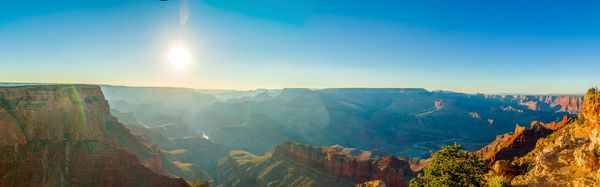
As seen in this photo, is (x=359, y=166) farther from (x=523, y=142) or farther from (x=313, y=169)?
(x=523, y=142)

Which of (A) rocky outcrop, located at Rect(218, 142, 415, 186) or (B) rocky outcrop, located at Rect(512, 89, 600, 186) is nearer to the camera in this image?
(B) rocky outcrop, located at Rect(512, 89, 600, 186)

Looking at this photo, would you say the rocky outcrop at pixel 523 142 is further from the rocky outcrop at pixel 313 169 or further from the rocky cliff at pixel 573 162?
the rocky cliff at pixel 573 162

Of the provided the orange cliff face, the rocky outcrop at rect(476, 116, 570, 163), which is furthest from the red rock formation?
the orange cliff face

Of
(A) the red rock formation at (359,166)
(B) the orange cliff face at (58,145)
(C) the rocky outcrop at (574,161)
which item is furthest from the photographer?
(A) the red rock formation at (359,166)

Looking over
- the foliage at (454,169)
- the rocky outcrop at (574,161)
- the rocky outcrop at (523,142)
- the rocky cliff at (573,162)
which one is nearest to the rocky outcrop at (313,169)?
the rocky outcrop at (523,142)

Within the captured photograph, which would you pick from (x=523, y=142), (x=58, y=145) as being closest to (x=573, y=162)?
(x=58, y=145)

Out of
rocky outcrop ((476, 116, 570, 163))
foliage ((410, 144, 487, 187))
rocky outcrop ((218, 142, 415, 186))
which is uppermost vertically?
foliage ((410, 144, 487, 187))

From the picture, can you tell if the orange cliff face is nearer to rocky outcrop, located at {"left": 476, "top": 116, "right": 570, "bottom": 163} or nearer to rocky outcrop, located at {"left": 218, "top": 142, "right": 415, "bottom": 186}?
rocky outcrop, located at {"left": 218, "top": 142, "right": 415, "bottom": 186}
